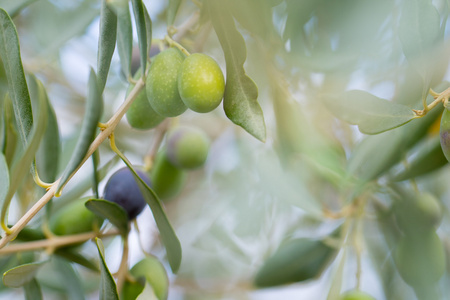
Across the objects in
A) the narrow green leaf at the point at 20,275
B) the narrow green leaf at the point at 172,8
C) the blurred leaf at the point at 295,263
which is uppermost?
the narrow green leaf at the point at 172,8

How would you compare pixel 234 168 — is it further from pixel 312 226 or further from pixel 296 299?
pixel 296 299

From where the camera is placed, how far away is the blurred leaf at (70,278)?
890 mm

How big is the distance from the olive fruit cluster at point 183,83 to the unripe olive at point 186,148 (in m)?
0.39

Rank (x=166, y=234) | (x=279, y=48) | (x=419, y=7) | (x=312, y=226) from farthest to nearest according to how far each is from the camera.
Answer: (x=312, y=226)
(x=279, y=48)
(x=166, y=234)
(x=419, y=7)

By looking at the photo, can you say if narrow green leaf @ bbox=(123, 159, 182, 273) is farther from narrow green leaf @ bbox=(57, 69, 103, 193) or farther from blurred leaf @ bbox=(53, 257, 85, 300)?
blurred leaf @ bbox=(53, 257, 85, 300)

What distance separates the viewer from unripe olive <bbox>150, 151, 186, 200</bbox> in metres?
1.08

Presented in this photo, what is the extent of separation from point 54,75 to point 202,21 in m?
1.23

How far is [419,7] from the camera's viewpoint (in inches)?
23.5

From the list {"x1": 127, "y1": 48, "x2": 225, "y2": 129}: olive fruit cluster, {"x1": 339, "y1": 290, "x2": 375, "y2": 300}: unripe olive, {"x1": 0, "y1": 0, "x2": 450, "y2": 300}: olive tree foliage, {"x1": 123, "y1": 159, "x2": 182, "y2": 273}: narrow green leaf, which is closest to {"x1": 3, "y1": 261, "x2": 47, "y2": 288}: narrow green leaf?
{"x1": 0, "y1": 0, "x2": 450, "y2": 300}: olive tree foliage

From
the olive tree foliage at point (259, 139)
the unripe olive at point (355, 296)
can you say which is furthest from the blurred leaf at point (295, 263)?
the unripe olive at point (355, 296)

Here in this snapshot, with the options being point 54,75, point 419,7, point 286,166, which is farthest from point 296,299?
point 419,7

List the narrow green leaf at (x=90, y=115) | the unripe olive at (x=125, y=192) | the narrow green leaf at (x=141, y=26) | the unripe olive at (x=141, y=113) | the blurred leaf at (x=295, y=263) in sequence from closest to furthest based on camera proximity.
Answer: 1. the narrow green leaf at (x=90, y=115)
2. the narrow green leaf at (x=141, y=26)
3. the unripe olive at (x=141, y=113)
4. the unripe olive at (x=125, y=192)
5. the blurred leaf at (x=295, y=263)

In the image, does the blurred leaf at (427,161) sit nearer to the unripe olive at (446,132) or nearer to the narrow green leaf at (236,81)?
the unripe olive at (446,132)

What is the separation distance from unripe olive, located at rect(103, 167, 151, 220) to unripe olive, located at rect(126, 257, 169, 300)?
0.33 ft
